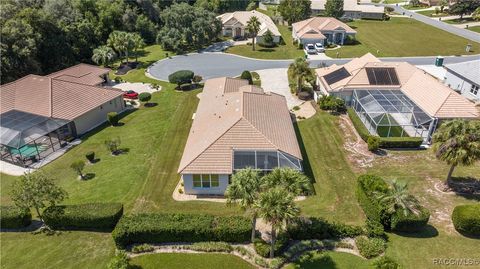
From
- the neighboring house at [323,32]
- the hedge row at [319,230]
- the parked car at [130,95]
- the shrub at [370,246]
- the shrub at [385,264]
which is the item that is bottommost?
Result: the shrub at [370,246]

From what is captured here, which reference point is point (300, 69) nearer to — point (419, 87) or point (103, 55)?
point (419, 87)

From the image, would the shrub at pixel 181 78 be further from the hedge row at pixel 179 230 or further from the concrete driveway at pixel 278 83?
the hedge row at pixel 179 230

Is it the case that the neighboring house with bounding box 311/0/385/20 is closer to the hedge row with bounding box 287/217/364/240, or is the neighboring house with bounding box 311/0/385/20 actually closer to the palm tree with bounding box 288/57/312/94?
the palm tree with bounding box 288/57/312/94

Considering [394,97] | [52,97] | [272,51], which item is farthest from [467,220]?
[272,51]

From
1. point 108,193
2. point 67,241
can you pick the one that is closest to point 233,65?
point 108,193

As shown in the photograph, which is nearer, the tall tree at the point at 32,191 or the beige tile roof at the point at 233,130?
the tall tree at the point at 32,191

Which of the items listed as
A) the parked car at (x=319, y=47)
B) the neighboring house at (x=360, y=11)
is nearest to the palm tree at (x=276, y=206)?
the parked car at (x=319, y=47)
